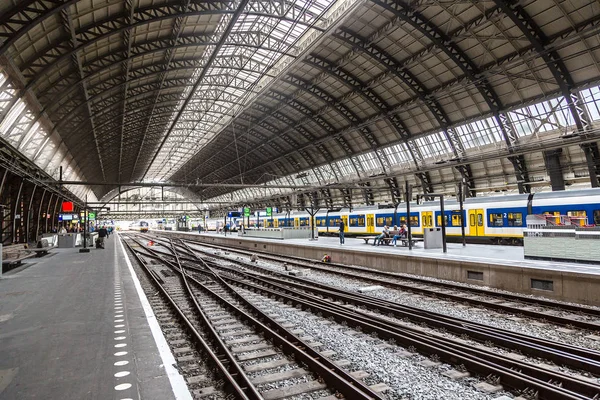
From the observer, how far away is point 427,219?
2958 centimetres

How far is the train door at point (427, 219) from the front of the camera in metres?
29.3

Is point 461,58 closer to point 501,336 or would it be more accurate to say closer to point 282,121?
point 282,121

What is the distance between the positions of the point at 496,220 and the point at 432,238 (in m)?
6.66

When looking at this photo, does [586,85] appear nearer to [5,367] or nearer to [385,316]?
[385,316]

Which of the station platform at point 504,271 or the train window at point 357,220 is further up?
the train window at point 357,220

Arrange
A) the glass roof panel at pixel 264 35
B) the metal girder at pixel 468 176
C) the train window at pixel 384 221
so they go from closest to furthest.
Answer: the glass roof panel at pixel 264 35, the train window at pixel 384 221, the metal girder at pixel 468 176

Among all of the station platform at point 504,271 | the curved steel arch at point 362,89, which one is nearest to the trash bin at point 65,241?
the station platform at point 504,271

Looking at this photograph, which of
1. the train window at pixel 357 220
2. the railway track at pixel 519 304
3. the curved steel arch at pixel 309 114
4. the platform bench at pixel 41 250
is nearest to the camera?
the railway track at pixel 519 304

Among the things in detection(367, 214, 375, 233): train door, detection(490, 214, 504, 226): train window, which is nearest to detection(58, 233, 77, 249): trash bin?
detection(367, 214, 375, 233): train door

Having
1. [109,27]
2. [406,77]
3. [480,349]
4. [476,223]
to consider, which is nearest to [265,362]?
[480,349]

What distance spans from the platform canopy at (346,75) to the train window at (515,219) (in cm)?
430

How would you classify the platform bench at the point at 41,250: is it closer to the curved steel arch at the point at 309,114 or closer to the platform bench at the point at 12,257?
the platform bench at the point at 12,257

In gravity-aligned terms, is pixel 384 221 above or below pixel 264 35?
below

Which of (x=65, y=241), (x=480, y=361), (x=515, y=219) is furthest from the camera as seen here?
(x=65, y=241)
